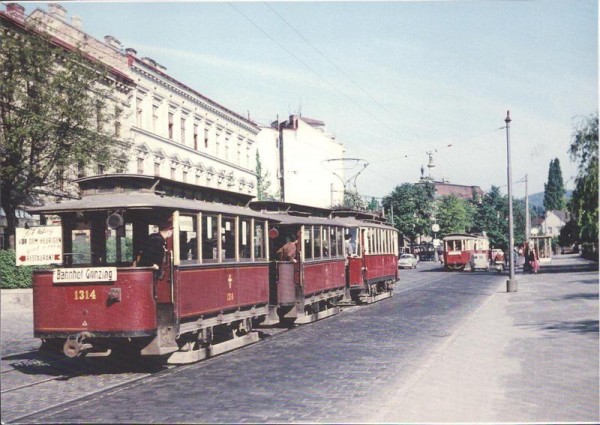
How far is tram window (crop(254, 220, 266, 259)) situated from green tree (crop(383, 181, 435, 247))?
7074cm

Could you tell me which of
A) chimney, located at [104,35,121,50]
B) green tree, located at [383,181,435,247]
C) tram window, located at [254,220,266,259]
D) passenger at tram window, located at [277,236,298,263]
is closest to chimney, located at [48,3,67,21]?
chimney, located at [104,35,121,50]

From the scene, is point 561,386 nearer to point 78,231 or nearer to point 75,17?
point 78,231

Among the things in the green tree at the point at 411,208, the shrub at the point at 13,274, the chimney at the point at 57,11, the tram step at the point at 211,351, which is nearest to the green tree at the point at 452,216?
the green tree at the point at 411,208

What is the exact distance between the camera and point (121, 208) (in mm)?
11117

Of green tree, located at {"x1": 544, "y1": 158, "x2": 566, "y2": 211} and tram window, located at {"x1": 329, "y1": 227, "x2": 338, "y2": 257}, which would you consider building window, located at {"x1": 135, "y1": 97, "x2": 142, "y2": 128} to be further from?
green tree, located at {"x1": 544, "y1": 158, "x2": 566, "y2": 211}

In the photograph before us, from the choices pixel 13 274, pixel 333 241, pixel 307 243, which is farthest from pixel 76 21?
pixel 307 243

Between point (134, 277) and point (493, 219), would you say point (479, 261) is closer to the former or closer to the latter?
point (493, 219)

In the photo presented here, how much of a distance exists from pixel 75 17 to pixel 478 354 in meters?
33.7

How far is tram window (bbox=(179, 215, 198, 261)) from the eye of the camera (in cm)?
1168

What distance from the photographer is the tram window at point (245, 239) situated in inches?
561

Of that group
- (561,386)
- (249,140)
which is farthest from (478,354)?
(249,140)

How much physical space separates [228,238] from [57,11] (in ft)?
92.5

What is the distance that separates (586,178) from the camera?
3434 centimetres

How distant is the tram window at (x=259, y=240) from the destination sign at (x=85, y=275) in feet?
15.7
